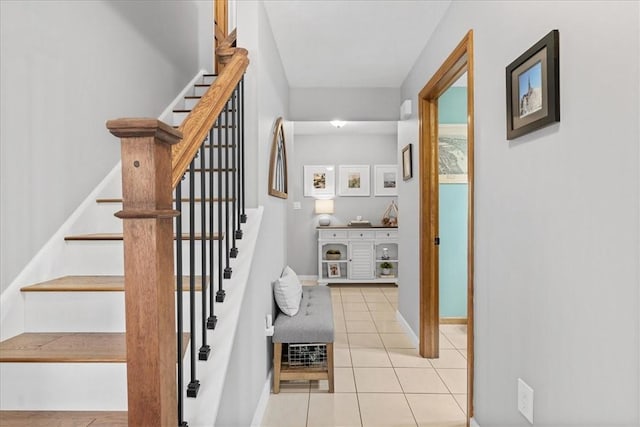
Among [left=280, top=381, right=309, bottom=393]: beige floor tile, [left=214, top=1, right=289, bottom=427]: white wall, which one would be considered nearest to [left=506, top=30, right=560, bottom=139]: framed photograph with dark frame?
[left=214, top=1, right=289, bottom=427]: white wall

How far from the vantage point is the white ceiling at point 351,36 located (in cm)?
262

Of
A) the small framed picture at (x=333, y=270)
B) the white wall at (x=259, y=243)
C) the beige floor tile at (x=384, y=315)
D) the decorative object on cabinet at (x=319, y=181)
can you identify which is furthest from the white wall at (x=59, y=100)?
the small framed picture at (x=333, y=270)

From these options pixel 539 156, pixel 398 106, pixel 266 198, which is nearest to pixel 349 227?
pixel 398 106

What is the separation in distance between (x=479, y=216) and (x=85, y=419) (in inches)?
74.3

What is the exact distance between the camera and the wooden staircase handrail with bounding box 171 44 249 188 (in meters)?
1.07

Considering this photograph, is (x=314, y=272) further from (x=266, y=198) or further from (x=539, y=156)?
(x=539, y=156)

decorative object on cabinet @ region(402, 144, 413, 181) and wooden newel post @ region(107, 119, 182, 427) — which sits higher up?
decorative object on cabinet @ region(402, 144, 413, 181)

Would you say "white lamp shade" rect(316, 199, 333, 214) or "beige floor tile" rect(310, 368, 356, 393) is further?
"white lamp shade" rect(316, 199, 333, 214)

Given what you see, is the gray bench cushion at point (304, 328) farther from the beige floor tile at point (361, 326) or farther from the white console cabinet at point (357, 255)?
the white console cabinet at point (357, 255)

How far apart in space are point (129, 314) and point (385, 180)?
239 inches

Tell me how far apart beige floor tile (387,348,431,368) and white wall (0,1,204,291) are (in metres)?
2.54

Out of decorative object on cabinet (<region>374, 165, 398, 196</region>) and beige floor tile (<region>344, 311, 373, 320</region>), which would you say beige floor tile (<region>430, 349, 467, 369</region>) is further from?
decorative object on cabinet (<region>374, 165, 398, 196</region>)

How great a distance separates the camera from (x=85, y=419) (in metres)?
1.23

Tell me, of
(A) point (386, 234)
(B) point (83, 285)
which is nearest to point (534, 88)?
(B) point (83, 285)
